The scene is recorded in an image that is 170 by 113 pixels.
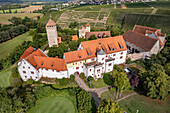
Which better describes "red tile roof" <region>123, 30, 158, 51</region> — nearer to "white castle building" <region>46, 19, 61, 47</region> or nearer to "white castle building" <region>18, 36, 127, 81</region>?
"white castle building" <region>18, 36, 127, 81</region>

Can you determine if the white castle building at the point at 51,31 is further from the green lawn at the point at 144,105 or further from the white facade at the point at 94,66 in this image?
the green lawn at the point at 144,105

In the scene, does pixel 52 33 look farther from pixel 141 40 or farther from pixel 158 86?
pixel 158 86

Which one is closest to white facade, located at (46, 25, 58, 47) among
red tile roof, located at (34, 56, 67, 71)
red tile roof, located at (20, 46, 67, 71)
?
red tile roof, located at (20, 46, 67, 71)

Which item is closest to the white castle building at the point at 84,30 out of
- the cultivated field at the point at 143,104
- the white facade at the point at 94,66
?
the white facade at the point at 94,66

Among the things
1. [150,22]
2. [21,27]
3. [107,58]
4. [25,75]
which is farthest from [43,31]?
[150,22]

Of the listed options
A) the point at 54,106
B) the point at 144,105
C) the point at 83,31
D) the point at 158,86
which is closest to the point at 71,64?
the point at 54,106

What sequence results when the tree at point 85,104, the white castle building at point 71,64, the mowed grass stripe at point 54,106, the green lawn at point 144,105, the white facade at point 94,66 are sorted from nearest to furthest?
1. the tree at point 85,104
2. the green lawn at point 144,105
3. the mowed grass stripe at point 54,106
4. the white castle building at point 71,64
5. the white facade at point 94,66

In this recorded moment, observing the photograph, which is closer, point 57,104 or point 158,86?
point 158,86
